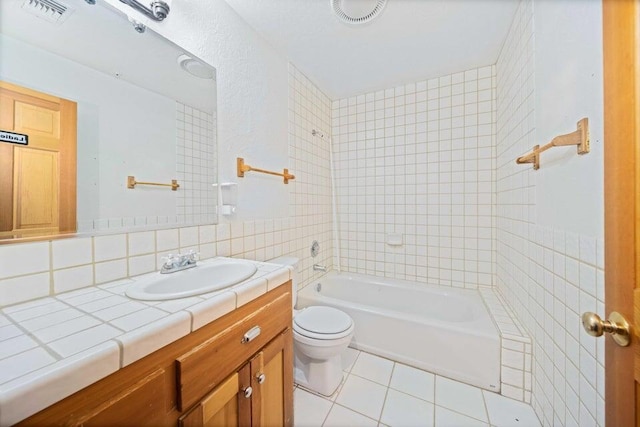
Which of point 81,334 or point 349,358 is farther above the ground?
point 81,334

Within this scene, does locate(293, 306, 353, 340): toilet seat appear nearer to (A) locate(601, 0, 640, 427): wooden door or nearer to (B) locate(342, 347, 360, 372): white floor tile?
(B) locate(342, 347, 360, 372): white floor tile

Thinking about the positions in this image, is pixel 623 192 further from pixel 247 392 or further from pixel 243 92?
pixel 243 92

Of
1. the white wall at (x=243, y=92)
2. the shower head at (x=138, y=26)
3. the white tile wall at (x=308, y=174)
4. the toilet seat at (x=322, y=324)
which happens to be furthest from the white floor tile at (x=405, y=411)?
the shower head at (x=138, y=26)

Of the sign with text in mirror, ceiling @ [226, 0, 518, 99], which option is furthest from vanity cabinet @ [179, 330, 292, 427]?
ceiling @ [226, 0, 518, 99]

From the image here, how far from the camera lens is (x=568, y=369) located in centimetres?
94

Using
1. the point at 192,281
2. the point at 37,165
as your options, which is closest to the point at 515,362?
the point at 192,281

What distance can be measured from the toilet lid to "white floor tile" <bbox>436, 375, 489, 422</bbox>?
2.19 ft

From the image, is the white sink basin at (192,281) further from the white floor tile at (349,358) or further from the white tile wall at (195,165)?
the white floor tile at (349,358)

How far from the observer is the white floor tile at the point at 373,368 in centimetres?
154

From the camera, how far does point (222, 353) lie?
0.69 m

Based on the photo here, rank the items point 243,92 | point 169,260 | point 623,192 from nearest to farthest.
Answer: point 623,192 < point 169,260 < point 243,92

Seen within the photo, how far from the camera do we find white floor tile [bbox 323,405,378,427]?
3.99ft

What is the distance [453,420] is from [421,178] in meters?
1.78

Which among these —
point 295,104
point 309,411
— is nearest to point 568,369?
point 309,411
